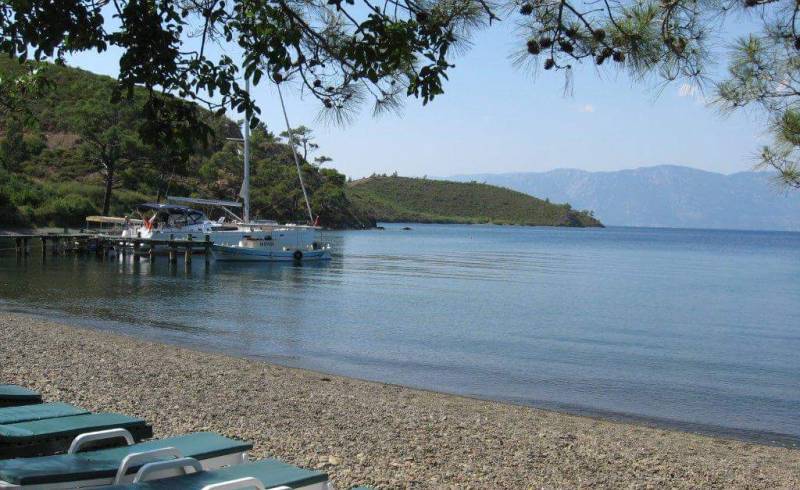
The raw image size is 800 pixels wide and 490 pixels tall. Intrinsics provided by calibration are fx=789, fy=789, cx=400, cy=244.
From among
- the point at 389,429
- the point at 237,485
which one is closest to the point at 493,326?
the point at 389,429

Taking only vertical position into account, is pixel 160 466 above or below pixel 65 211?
below

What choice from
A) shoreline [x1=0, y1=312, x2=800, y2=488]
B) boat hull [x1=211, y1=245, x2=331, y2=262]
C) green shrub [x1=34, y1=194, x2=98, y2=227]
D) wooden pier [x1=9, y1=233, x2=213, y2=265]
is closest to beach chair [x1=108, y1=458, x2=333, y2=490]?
shoreline [x1=0, y1=312, x2=800, y2=488]

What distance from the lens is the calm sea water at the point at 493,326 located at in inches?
474

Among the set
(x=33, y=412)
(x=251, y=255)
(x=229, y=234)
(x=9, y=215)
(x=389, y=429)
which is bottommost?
(x=389, y=429)

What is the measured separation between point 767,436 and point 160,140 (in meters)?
8.32

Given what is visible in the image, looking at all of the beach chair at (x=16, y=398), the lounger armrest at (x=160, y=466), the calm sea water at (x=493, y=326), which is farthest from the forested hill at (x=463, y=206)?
the lounger armrest at (x=160, y=466)

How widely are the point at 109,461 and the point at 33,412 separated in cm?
129

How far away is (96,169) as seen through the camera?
204ft

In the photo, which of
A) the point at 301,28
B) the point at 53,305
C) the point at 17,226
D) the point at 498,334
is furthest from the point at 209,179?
the point at 301,28

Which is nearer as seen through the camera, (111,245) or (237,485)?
(237,485)

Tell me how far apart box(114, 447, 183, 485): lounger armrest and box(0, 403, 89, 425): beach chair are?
128 cm

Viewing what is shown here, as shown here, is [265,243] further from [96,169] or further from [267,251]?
[96,169]

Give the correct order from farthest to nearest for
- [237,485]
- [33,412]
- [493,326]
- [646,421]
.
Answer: [493,326] < [646,421] < [33,412] < [237,485]

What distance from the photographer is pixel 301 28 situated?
520cm
